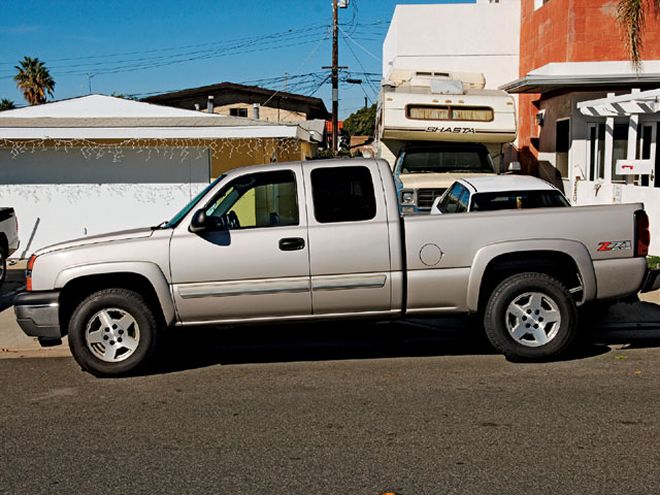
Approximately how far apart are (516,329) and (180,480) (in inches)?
150

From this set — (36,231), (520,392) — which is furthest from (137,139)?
(520,392)

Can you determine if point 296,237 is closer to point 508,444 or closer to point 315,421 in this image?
point 315,421

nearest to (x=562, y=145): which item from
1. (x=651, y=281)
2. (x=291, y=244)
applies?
(x=651, y=281)

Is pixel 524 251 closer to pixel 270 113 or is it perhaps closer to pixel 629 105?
pixel 629 105

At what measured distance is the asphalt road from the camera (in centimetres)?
477

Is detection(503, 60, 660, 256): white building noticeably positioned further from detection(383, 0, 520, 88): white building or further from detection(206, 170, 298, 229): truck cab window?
detection(206, 170, 298, 229): truck cab window

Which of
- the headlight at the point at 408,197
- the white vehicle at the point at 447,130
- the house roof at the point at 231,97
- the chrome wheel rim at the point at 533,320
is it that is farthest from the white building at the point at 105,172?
the house roof at the point at 231,97

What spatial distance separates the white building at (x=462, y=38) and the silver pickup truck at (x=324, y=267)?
59.6 ft

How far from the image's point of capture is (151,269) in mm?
7172

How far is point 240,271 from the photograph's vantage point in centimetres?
721

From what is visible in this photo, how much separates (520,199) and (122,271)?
541cm

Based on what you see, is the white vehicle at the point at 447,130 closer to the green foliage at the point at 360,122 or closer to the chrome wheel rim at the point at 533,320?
the chrome wheel rim at the point at 533,320

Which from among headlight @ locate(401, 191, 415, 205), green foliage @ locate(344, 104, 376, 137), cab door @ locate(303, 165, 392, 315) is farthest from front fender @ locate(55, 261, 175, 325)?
green foliage @ locate(344, 104, 376, 137)

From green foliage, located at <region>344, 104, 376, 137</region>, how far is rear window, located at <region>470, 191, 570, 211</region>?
61.0 m
